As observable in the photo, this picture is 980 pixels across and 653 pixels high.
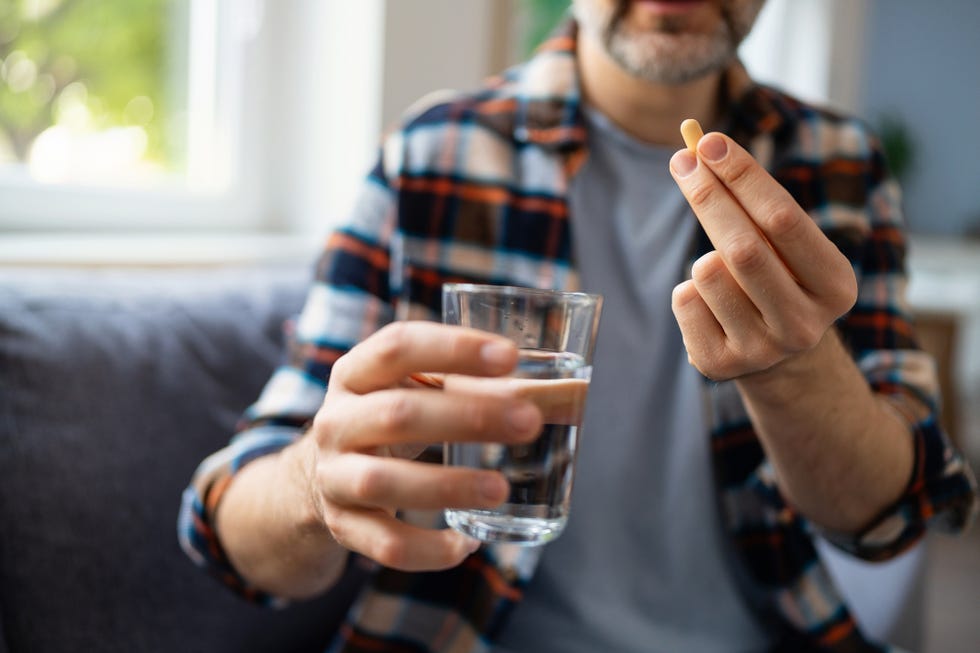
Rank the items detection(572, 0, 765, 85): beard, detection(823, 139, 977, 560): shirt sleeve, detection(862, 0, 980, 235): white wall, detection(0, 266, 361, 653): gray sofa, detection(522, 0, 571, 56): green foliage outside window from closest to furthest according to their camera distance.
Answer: detection(0, 266, 361, 653): gray sofa → detection(823, 139, 977, 560): shirt sleeve → detection(572, 0, 765, 85): beard → detection(522, 0, 571, 56): green foliage outside window → detection(862, 0, 980, 235): white wall

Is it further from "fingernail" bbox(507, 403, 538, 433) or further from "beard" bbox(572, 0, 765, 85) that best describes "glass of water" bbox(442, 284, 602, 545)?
"beard" bbox(572, 0, 765, 85)

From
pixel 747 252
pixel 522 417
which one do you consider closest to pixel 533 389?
pixel 522 417

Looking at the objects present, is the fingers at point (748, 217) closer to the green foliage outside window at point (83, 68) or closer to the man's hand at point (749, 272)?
the man's hand at point (749, 272)

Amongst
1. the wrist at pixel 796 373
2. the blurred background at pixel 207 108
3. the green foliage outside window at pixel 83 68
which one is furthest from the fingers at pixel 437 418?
the green foliage outside window at pixel 83 68

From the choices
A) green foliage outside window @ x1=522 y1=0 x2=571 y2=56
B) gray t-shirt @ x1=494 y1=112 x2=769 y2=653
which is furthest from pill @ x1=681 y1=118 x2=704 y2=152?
green foliage outside window @ x1=522 y1=0 x2=571 y2=56

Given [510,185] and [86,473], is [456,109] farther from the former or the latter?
[86,473]

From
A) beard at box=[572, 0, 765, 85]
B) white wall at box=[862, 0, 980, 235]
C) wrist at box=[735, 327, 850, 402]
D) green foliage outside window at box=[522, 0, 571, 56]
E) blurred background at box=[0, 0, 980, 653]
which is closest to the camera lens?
wrist at box=[735, 327, 850, 402]

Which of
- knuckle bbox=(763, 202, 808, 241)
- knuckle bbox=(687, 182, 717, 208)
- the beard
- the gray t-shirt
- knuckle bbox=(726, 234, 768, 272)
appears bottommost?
the gray t-shirt
